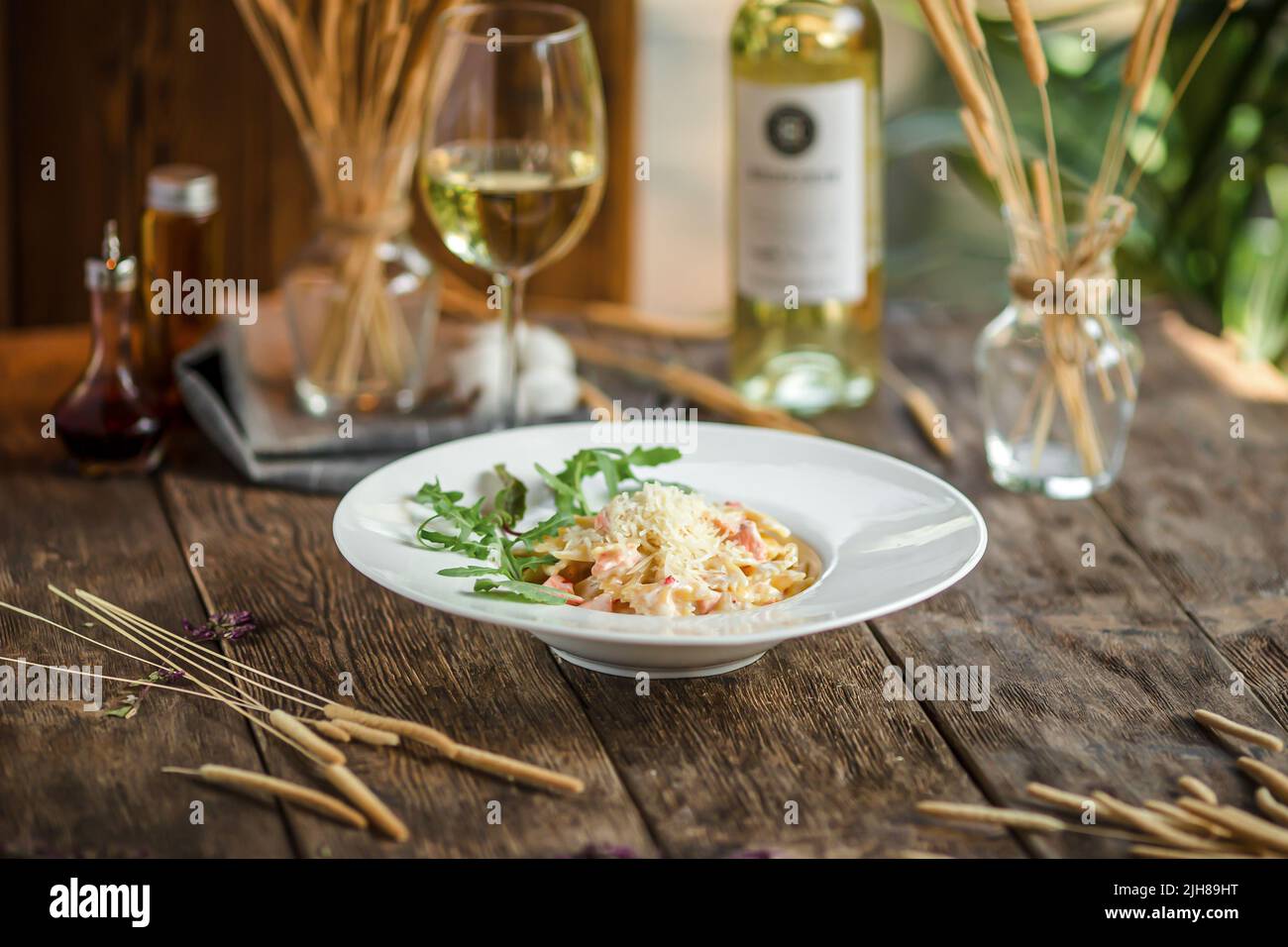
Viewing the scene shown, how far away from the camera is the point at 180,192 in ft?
4.39

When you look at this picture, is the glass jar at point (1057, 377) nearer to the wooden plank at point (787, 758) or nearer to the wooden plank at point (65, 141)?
the wooden plank at point (787, 758)

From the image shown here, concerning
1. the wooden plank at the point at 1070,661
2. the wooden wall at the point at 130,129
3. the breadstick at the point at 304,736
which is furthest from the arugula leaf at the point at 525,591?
the wooden wall at the point at 130,129

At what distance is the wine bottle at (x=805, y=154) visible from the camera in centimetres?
131

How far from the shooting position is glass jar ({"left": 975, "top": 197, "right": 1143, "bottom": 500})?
119 centimetres

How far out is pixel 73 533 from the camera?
3.73 ft

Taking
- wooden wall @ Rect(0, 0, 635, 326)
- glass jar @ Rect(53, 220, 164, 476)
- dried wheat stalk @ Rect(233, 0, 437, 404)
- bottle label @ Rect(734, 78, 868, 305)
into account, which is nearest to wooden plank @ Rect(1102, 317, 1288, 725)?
bottle label @ Rect(734, 78, 868, 305)

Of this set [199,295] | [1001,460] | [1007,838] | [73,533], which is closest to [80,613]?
[73,533]

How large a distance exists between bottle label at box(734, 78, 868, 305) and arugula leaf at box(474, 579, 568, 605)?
59 cm

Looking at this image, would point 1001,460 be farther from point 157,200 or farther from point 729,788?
point 157,200

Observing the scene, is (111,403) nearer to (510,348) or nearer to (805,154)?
(510,348)

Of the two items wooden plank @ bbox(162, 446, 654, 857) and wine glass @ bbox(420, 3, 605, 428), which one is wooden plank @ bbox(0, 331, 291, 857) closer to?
wooden plank @ bbox(162, 446, 654, 857)

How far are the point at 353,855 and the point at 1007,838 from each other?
0.33 metres

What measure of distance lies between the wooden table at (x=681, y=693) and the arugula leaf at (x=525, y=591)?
7 cm

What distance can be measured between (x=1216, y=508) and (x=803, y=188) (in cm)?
46
